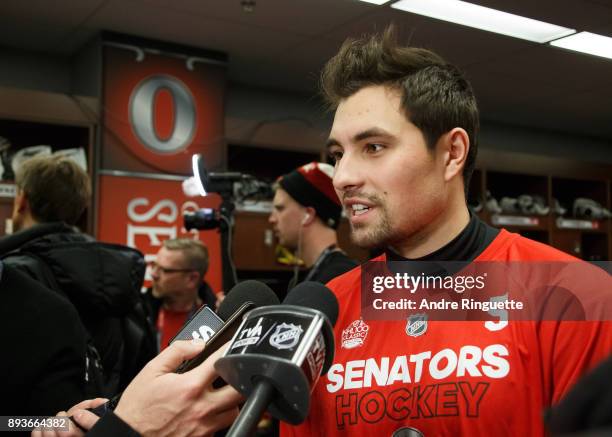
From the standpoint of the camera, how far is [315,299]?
34.8 inches

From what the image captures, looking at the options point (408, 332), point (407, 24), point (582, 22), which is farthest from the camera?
point (407, 24)

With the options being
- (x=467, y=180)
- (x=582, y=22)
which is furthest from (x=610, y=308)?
(x=582, y=22)

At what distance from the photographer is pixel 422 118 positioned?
3.73ft

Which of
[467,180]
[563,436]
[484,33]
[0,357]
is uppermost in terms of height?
[484,33]

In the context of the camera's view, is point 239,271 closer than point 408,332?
No

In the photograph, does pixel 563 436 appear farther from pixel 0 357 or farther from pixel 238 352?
pixel 0 357

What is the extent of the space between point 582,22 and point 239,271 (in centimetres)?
262

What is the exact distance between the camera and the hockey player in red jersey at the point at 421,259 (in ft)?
3.01

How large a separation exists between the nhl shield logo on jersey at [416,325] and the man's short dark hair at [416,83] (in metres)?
0.30

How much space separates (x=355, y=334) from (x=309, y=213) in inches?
60.0

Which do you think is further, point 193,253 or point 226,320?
point 193,253

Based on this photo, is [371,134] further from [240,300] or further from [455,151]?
Answer: [240,300]

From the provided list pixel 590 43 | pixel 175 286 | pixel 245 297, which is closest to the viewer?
pixel 245 297
